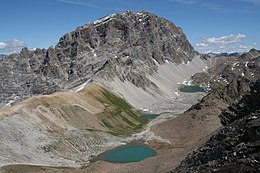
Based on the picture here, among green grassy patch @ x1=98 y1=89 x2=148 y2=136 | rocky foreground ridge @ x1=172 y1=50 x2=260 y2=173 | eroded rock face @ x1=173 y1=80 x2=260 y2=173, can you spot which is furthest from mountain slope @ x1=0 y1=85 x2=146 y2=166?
eroded rock face @ x1=173 y1=80 x2=260 y2=173

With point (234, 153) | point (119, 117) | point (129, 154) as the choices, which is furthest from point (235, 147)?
point (119, 117)

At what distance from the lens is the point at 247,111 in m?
75.0

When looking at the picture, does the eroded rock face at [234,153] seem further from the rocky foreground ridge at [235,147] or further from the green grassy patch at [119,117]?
the green grassy patch at [119,117]

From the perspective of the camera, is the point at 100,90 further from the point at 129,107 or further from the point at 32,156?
the point at 32,156

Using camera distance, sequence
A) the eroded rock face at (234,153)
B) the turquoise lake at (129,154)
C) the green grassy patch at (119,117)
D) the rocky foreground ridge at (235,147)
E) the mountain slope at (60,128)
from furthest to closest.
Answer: the green grassy patch at (119,117)
the turquoise lake at (129,154)
the mountain slope at (60,128)
the rocky foreground ridge at (235,147)
the eroded rock face at (234,153)

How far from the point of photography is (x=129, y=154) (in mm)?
117312

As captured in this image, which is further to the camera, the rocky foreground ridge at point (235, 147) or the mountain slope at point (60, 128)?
the mountain slope at point (60, 128)

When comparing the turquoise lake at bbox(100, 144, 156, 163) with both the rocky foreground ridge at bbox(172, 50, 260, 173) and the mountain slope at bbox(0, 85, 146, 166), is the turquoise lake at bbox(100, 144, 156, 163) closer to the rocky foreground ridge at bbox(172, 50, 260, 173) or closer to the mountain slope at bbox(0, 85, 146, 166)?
the mountain slope at bbox(0, 85, 146, 166)

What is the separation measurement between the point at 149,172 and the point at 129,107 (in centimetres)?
12247

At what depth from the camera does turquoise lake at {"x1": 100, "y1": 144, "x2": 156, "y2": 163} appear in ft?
363

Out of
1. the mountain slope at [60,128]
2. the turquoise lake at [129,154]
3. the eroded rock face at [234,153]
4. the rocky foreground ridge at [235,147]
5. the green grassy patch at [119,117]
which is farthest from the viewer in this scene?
the green grassy patch at [119,117]

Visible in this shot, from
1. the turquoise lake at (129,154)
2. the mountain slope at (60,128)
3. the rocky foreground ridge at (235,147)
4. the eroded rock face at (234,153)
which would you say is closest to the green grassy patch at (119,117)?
the mountain slope at (60,128)

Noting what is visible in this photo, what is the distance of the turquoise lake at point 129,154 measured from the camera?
11056cm

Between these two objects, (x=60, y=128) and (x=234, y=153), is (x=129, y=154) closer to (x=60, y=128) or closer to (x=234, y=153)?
(x=60, y=128)
